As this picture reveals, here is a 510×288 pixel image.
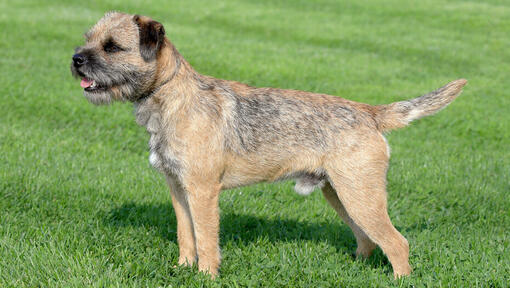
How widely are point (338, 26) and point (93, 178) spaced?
1496cm

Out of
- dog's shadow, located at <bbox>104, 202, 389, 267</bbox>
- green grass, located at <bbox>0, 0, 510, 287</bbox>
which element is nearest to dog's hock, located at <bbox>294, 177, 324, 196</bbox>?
green grass, located at <bbox>0, 0, 510, 287</bbox>

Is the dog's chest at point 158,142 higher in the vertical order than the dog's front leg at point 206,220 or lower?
higher

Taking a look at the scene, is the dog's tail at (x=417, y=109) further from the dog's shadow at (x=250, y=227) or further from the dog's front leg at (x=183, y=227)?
the dog's front leg at (x=183, y=227)

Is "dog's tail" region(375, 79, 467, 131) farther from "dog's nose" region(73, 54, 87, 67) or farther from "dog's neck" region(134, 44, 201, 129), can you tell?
"dog's nose" region(73, 54, 87, 67)

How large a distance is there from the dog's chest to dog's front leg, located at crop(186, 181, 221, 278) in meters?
0.25

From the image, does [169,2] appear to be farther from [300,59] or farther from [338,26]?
[300,59]

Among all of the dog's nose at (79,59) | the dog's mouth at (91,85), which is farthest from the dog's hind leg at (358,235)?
the dog's nose at (79,59)

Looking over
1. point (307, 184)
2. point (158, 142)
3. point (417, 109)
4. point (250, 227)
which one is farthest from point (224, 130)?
point (417, 109)

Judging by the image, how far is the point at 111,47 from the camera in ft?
14.8

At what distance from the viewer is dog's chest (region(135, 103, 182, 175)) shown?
4.52 metres

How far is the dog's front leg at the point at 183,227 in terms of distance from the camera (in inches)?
199

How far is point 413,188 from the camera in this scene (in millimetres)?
7172

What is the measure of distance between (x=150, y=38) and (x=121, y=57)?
301 mm

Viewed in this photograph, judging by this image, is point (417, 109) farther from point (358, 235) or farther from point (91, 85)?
point (91, 85)
